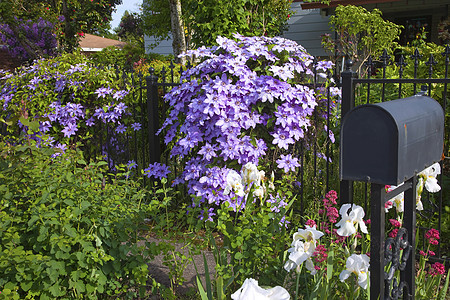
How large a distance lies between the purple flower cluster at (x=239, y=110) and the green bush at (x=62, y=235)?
39.8 inches

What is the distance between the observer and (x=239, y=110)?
149 inches

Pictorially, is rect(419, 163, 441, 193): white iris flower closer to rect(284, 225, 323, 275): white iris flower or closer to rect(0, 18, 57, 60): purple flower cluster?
rect(284, 225, 323, 275): white iris flower

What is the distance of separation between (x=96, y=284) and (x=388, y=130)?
1863 millimetres

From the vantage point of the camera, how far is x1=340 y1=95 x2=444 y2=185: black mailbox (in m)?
1.61

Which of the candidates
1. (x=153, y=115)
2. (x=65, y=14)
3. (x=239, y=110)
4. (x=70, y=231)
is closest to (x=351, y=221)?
(x=70, y=231)

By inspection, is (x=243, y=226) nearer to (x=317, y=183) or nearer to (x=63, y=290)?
(x=63, y=290)

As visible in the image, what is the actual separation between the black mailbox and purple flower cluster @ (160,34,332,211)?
198 centimetres

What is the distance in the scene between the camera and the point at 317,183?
13.8ft

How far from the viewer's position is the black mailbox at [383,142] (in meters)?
1.61

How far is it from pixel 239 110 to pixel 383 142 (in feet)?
7.29

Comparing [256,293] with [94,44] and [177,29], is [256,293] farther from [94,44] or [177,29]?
[94,44]

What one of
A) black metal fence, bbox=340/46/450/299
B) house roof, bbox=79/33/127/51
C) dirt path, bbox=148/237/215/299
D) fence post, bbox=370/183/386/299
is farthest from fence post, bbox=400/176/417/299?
house roof, bbox=79/33/127/51

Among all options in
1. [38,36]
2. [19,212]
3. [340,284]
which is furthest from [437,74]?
[38,36]

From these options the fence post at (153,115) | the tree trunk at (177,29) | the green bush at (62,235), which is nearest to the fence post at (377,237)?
the green bush at (62,235)
